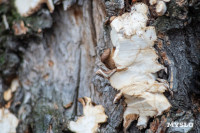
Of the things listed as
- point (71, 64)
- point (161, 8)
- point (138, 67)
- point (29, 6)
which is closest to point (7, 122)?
point (71, 64)

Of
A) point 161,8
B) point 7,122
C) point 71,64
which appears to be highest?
point 161,8

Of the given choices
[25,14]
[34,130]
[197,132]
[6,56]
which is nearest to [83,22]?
[25,14]

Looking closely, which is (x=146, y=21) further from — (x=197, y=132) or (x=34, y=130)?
(x=34, y=130)

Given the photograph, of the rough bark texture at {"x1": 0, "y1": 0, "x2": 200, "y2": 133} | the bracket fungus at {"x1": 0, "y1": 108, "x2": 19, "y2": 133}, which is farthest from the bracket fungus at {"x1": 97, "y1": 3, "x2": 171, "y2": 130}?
the bracket fungus at {"x1": 0, "y1": 108, "x2": 19, "y2": 133}

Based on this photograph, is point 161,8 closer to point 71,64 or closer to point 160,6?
point 160,6

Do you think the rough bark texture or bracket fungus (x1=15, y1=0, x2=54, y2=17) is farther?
bracket fungus (x1=15, y1=0, x2=54, y2=17)

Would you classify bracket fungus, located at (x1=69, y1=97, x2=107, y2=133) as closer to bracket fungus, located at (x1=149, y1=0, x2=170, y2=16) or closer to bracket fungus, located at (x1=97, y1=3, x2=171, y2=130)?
bracket fungus, located at (x1=97, y1=3, x2=171, y2=130)
